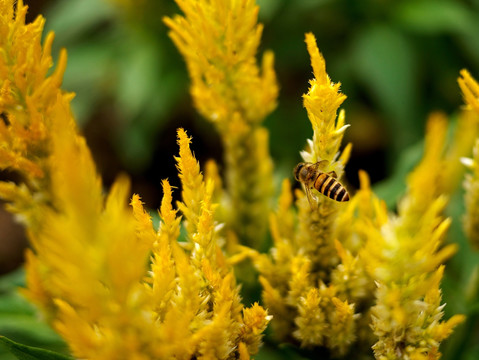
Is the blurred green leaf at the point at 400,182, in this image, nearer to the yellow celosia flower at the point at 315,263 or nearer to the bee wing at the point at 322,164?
the yellow celosia flower at the point at 315,263

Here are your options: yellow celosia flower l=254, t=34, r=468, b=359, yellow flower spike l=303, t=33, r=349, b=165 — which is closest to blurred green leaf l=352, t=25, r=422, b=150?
yellow celosia flower l=254, t=34, r=468, b=359

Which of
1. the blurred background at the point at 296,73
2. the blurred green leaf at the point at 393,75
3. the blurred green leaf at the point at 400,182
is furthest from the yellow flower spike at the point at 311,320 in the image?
the blurred green leaf at the point at 393,75

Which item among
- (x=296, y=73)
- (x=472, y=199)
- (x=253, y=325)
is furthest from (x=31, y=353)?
(x=296, y=73)

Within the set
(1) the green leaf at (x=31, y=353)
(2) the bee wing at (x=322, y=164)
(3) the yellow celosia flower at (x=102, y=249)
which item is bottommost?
(1) the green leaf at (x=31, y=353)

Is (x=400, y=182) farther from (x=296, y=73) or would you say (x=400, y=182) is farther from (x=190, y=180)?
(x=296, y=73)

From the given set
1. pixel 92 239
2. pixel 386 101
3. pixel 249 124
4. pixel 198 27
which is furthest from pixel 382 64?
pixel 92 239
